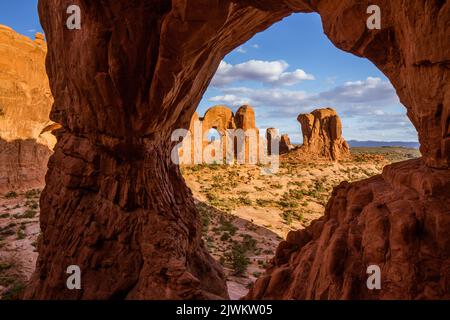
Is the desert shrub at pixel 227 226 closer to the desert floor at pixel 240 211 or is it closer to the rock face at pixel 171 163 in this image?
the desert floor at pixel 240 211

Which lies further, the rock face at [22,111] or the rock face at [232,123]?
the rock face at [232,123]

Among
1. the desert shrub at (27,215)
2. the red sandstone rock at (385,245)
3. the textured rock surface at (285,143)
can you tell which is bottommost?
the desert shrub at (27,215)

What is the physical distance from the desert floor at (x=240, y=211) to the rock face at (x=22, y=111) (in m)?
2.48

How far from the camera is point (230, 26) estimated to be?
8.19 m

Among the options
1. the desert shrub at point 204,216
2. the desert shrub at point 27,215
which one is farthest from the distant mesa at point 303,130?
the desert shrub at point 27,215

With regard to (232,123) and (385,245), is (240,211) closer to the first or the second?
(232,123)

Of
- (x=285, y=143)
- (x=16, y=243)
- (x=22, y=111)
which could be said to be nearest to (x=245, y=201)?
(x=16, y=243)

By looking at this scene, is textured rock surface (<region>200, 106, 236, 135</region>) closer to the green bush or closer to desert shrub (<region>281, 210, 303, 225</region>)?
desert shrub (<region>281, 210, 303, 225</region>)

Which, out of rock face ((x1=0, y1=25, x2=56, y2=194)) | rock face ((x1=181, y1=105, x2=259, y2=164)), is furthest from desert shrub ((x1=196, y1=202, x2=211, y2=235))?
rock face ((x1=0, y1=25, x2=56, y2=194))

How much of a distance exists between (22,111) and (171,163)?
25.6 metres

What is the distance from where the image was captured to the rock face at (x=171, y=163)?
3.29m

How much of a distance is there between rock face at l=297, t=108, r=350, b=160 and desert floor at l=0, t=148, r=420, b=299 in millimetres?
2443
